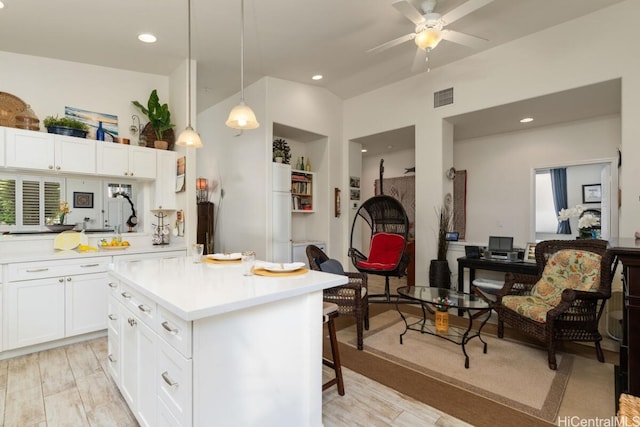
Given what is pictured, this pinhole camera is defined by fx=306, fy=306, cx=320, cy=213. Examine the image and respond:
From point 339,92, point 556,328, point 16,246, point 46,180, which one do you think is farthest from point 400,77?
point 16,246

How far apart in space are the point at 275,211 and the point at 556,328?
351 cm

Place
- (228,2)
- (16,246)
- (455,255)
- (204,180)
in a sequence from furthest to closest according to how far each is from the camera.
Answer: (204,180) → (455,255) → (16,246) → (228,2)

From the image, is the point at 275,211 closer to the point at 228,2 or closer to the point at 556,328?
the point at 228,2

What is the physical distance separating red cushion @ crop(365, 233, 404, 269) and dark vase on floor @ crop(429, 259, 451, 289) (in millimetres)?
543

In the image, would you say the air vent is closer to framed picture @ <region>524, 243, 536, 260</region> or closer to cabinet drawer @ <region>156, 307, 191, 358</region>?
framed picture @ <region>524, 243, 536, 260</region>

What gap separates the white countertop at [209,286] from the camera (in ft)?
4.09

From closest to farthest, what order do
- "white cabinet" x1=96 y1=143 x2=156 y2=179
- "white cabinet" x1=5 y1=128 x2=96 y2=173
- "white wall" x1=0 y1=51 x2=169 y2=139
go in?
"white cabinet" x1=5 y1=128 x2=96 y2=173 < "white wall" x1=0 y1=51 x2=169 y2=139 < "white cabinet" x1=96 y1=143 x2=156 y2=179

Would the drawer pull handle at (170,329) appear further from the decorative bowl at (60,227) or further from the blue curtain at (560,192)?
the blue curtain at (560,192)

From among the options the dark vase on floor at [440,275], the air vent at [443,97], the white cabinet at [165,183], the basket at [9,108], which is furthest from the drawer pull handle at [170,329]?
the air vent at [443,97]

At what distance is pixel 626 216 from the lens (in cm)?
307

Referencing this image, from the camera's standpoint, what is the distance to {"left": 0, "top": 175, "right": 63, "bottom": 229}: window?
10.6 ft

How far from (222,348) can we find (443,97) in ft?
14.5

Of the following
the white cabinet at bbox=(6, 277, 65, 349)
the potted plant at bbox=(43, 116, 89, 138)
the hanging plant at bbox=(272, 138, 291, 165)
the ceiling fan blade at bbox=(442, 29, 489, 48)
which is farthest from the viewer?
the hanging plant at bbox=(272, 138, 291, 165)

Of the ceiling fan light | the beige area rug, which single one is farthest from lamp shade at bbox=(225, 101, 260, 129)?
the beige area rug
